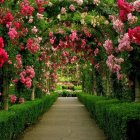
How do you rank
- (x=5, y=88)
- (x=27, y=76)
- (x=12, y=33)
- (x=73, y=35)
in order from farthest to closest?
(x=73, y=35)
(x=27, y=76)
(x=5, y=88)
(x=12, y=33)

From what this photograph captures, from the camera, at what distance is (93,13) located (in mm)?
17469

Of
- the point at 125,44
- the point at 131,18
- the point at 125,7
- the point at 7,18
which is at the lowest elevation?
the point at 125,44

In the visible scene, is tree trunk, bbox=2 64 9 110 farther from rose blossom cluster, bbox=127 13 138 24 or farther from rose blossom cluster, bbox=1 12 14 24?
rose blossom cluster, bbox=127 13 138 24

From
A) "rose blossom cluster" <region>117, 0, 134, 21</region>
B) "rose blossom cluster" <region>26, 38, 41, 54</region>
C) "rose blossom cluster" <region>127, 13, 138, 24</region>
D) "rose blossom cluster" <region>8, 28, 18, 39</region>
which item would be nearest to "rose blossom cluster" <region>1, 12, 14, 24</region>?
"rose blossom cluster" <region>8, 28, 18, 39</region>

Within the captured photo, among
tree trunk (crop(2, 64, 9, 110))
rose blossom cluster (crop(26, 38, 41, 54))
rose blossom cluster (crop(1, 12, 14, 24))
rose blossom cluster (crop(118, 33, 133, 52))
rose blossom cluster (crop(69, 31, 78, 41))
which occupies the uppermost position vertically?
rose blossom cluster (crop(69, 31, 78, 41))

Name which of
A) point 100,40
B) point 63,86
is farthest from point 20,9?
point 63,86

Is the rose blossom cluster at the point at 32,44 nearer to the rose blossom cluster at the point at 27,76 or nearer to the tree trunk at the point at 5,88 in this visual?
the rose blossom cluster at the point at 27,76

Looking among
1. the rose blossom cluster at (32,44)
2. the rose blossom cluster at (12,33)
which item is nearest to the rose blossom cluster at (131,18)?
the rose blossom cluster at (12,33)

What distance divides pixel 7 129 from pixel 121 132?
2.53 meters

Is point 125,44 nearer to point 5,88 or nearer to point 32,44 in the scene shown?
point 32,44

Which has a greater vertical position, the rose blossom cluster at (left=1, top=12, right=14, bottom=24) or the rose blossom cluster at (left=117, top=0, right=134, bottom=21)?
the rose blossom cluster at (left=1, top=12, right=14, bottom=24)

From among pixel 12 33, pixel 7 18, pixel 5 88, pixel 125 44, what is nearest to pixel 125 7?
pixel 125 44

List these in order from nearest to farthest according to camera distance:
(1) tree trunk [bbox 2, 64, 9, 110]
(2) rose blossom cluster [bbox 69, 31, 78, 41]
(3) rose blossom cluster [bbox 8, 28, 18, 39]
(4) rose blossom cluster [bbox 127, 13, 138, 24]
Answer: (4) rose blossom cluster [bbox 127, 13, 138, 24], (3) rose blossom cluster [bbox 8, 28, 18, 39], (1) tree trunk [bbox 2, 64, 9, 110], (2) rose blossom cluster [bbox 69, 31, 78, 41]

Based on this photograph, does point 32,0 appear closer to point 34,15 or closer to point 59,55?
point 34,15
